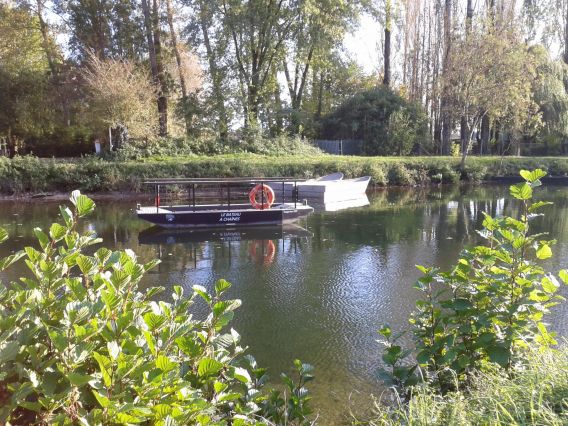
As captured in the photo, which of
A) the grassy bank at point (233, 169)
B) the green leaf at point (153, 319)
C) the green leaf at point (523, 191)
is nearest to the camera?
the green leaf at point (153, 319)

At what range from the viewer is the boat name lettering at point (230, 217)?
1278cm

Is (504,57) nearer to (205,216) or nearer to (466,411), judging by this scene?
(205,216)

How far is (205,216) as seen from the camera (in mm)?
12797

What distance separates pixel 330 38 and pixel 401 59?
38.7 feet

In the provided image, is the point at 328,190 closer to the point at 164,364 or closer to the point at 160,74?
the point at 160,74

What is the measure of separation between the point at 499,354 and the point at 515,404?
81 centimetres

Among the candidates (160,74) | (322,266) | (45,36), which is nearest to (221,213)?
(322,266)

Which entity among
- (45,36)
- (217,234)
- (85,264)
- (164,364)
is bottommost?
(217,234)

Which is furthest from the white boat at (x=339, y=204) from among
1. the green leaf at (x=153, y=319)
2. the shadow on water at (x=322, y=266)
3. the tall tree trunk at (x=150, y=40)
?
the green leaf at (x=153, y=319)

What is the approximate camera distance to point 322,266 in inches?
366

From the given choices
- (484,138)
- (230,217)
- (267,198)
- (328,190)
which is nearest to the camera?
(230,217)

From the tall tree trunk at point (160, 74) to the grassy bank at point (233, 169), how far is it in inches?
157

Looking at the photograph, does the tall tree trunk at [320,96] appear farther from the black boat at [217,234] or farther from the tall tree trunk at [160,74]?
the black boat at [217,234]

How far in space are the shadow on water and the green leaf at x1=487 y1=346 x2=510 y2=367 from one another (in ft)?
4.55
